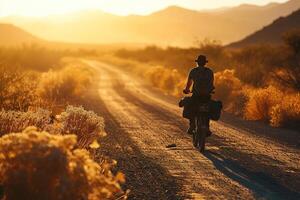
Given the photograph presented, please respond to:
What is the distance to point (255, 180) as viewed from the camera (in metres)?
10.2

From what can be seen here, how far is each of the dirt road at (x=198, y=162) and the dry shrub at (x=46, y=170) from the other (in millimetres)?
2990

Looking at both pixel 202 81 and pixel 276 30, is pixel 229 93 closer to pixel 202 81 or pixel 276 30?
pixel 202 81

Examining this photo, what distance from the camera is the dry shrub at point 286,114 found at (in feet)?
63.1

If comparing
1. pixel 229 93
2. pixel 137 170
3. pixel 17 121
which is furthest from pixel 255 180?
pixel 229 93

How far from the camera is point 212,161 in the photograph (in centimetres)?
1206

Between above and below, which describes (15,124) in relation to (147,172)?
above

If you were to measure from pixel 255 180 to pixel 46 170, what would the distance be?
4.96 m

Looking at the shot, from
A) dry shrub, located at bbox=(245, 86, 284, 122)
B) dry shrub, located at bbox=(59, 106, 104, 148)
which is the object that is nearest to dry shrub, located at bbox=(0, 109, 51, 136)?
dry shrub, located at bbox=(59, 106, 104, 148)

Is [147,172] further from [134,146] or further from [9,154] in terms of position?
[9,154]

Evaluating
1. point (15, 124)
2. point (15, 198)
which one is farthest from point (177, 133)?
point (15, 198)

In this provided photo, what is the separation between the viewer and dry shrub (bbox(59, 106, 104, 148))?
11.6 metres

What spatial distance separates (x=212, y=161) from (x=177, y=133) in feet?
15.2

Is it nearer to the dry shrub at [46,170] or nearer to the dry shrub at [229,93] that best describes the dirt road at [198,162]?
the dry shrub at [46,170]

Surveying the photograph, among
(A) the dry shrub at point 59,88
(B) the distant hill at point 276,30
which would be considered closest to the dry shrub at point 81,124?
(A) the dry shrub at point 59,88
